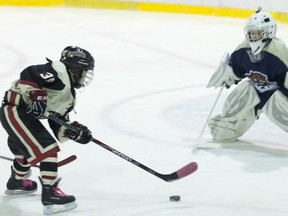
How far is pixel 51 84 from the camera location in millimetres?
2502

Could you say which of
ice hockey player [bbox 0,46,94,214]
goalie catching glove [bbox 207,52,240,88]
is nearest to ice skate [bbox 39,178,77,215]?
ice hockey player [bbox 0,46,94,214]

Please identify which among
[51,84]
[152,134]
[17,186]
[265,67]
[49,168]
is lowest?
[152,134]

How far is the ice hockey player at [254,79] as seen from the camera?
333 centimetres

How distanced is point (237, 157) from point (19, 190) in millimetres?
1090

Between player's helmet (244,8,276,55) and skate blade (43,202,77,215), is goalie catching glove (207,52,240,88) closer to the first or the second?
player's helmet (244,8,276,55)

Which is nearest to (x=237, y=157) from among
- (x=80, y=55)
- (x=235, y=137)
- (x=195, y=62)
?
(x=235, y=137)

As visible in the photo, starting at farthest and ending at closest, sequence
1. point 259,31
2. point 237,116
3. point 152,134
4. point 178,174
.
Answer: point 152,134
point 237,116
point 259,31
point 178,174

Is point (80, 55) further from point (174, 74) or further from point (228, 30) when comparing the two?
point (228, 30)

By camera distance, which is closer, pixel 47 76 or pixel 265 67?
pixel 47 76

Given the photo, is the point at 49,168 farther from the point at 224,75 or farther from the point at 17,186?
the point at 224,75

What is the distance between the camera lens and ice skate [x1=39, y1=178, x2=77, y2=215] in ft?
8.12

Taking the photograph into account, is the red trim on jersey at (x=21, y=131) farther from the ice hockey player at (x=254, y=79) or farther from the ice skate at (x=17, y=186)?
the ice hockey player at (x=254, y=79)

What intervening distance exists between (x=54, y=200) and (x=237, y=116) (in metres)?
1.35

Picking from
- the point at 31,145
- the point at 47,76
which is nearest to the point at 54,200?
the point at 31,145
